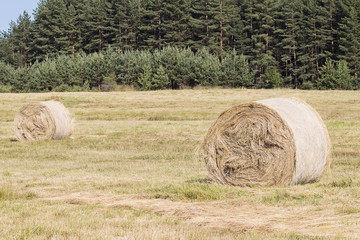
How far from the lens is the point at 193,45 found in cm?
7800

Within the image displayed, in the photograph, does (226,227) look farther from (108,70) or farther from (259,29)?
(259,29)

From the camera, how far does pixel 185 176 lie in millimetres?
12031

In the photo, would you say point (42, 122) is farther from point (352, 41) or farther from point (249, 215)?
point (352, 41)

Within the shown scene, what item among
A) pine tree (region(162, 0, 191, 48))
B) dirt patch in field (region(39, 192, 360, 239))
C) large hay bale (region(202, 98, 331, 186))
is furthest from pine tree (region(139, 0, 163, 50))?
dirt patch in field (region(39, 192, 360, 239))

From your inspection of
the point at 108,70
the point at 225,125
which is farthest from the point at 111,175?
the point at 108,70

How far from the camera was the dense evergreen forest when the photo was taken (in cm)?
6225

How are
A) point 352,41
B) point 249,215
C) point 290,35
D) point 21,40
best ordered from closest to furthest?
point 249,215, point 352,41, point 290,35, point 21,40

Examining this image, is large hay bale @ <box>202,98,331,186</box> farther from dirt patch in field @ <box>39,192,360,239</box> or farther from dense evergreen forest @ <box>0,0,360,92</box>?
dense evergreen forest @ <box>0,0,360,92</box>

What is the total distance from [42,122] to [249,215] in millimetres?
15849

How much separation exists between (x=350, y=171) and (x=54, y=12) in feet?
276

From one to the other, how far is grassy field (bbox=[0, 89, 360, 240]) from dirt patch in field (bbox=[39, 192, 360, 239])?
1 cm

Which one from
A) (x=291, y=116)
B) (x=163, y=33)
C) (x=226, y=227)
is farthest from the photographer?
(x=163, y=33)

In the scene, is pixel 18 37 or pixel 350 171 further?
pixel 18 37

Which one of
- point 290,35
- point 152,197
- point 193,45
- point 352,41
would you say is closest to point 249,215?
point 152,197
